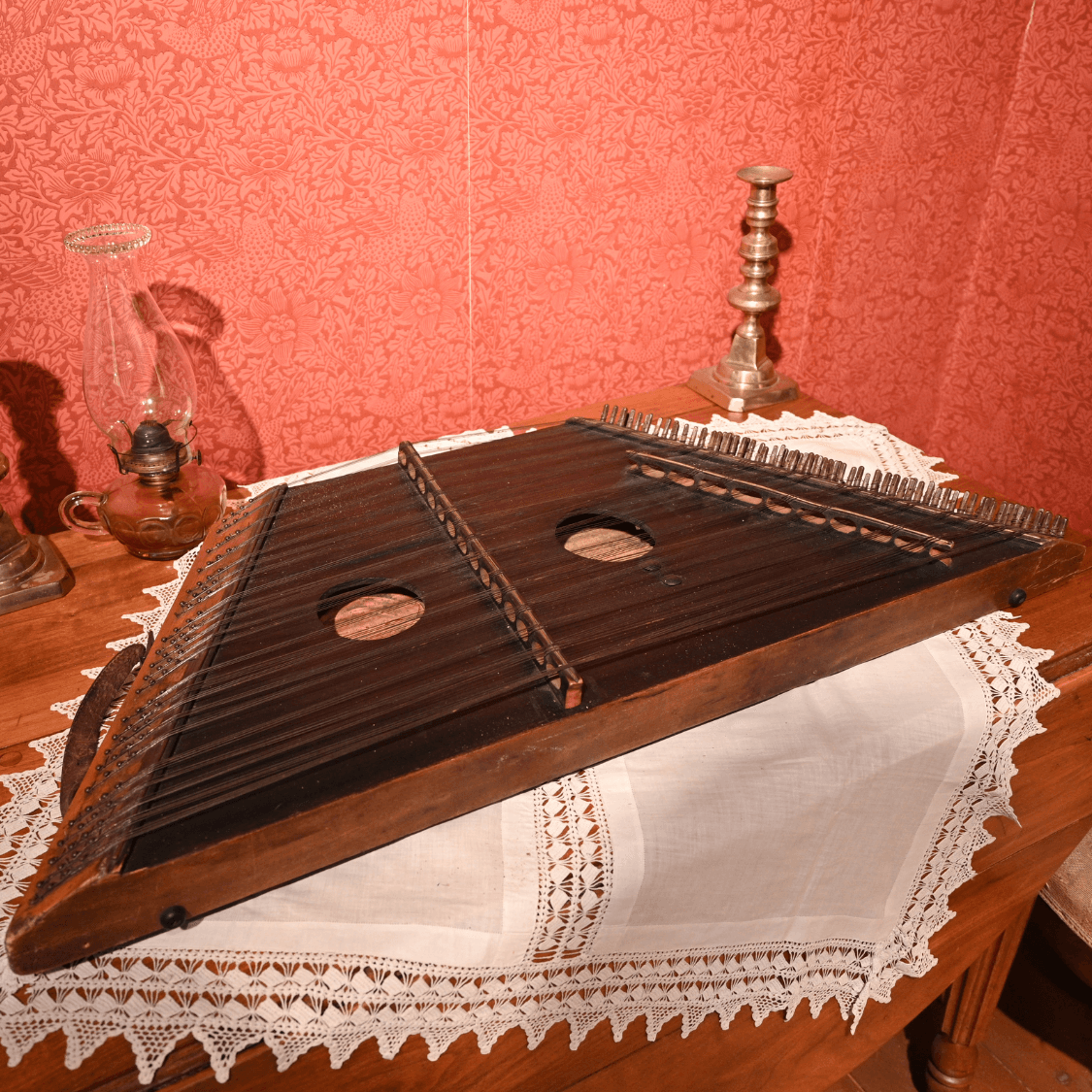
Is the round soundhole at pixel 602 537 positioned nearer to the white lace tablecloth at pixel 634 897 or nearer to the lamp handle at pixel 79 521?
the white lace tablecloth at pixel 634 897

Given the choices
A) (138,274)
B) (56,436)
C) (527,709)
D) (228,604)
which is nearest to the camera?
(527,709)

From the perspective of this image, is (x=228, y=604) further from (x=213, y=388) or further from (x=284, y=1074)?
(x=213, y=388)

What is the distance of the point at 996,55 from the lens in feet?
6.49

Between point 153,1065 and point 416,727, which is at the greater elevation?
point 416,727

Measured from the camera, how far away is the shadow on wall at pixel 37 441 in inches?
52.7

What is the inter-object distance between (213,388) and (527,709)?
994 millimetres

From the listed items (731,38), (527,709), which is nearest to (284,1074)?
(527,709)

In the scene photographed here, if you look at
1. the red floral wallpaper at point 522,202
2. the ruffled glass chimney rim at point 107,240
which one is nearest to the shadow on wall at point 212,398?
the red floral wallpaper at point 522,202

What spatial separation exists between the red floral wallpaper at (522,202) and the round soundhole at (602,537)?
645mm

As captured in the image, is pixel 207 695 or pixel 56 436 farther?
pixel 56 436

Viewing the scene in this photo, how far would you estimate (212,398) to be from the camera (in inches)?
59.3

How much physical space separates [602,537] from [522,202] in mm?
747

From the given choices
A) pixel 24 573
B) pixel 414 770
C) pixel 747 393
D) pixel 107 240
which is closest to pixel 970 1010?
pixel 747 393

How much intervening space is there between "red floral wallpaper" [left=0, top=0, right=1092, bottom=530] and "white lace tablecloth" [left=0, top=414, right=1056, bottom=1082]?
29.1 inches
